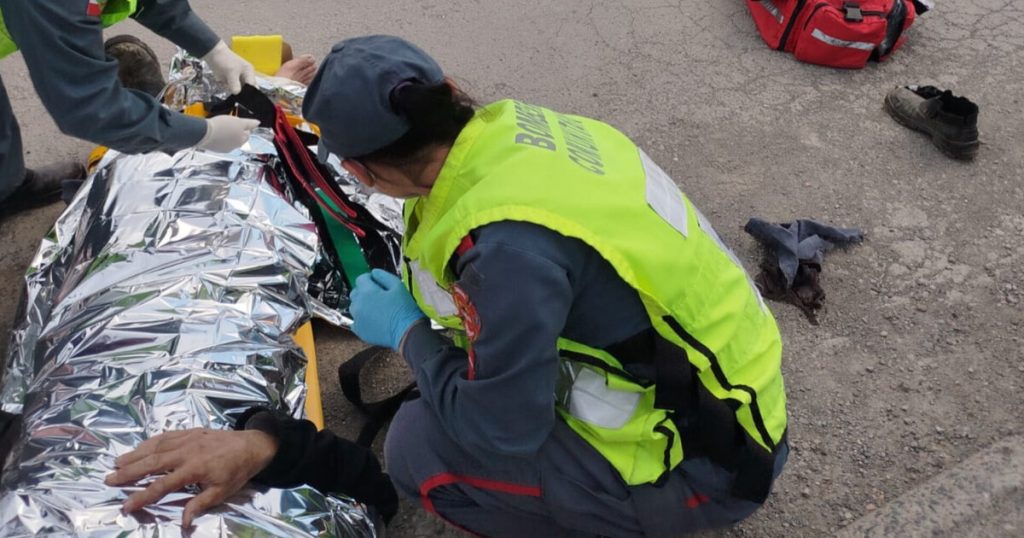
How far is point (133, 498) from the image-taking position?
49.7 inches

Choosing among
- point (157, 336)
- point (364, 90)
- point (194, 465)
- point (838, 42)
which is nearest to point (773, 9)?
point (838, 42)

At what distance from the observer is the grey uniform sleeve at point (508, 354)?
1069mm

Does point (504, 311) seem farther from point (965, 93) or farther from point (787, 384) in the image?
point (965, 93)

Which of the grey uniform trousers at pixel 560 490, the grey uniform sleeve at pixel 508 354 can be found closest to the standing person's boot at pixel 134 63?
the grey uniform trousers at pixel 560 490

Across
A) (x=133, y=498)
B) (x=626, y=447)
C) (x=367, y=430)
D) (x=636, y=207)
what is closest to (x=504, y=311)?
(x=636, y=207)

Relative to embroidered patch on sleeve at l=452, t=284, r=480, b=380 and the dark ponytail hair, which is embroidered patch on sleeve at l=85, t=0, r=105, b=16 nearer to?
the dark ponytail hair

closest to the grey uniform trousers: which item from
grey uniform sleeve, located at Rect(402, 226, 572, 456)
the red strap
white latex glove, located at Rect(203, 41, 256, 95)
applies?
grey uniform sleeve, located at Rect(402, 226, 572, 456)

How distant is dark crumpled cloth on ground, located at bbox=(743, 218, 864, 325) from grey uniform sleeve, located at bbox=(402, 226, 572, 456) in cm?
123

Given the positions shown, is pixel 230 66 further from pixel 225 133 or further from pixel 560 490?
pixel 560 490

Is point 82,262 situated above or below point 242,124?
below

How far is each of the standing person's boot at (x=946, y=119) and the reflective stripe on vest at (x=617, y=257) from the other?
1.70 metres

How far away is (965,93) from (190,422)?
2898mm

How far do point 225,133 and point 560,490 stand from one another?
1.15m

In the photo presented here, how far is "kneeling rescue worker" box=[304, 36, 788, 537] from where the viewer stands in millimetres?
1104
